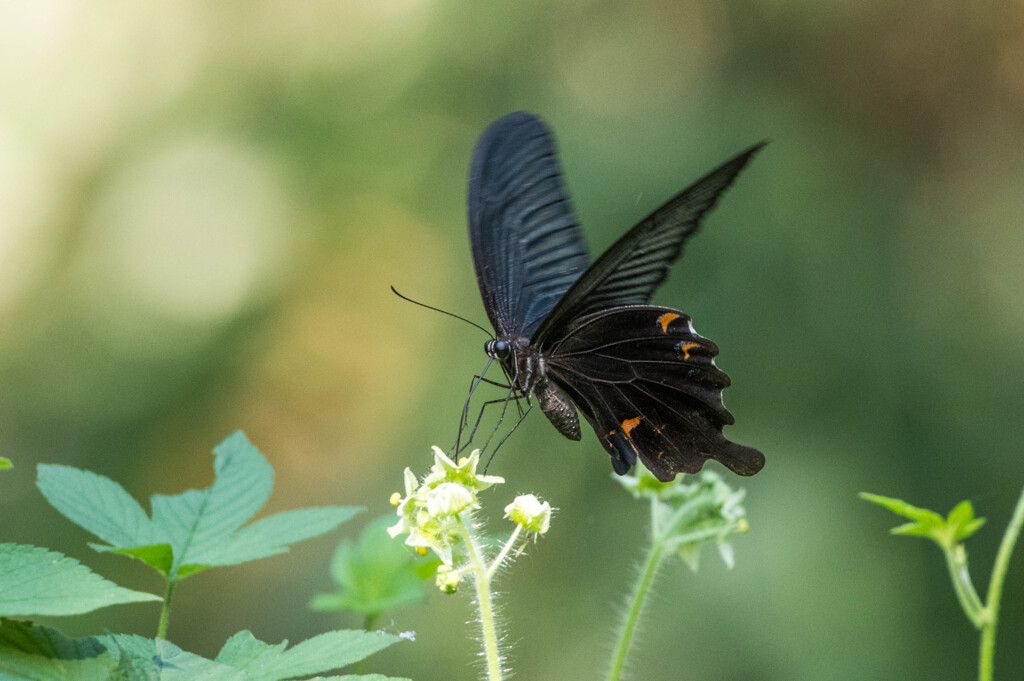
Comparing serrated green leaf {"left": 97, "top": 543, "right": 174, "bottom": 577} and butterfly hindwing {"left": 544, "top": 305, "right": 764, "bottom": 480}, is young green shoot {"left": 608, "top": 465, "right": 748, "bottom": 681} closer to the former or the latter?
butterfly hindwing {"left": 544, "top": 305, "right": 764, "bottom": 480}

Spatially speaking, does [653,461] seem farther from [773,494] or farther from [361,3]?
[361,3]

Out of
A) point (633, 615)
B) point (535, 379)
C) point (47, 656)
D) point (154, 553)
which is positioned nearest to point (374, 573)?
point (535, 379)

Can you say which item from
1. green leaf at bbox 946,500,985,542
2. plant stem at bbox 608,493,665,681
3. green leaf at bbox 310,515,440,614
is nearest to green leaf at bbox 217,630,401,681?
plant stem at bbox 608,493,665,681

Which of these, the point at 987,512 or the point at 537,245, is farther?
the point at 987,512

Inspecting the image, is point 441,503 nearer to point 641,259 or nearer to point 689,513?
point 689,513

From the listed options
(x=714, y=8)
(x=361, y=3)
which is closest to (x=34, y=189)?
(x=361, y=3)

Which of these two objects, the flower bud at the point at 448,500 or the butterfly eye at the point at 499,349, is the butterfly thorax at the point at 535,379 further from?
the flower bud at the point at 448,500

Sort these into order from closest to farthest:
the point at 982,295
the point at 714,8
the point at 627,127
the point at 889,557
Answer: the point at 889,557 < the point at 982,295 < the point at 627,127 < the point at 714,8
